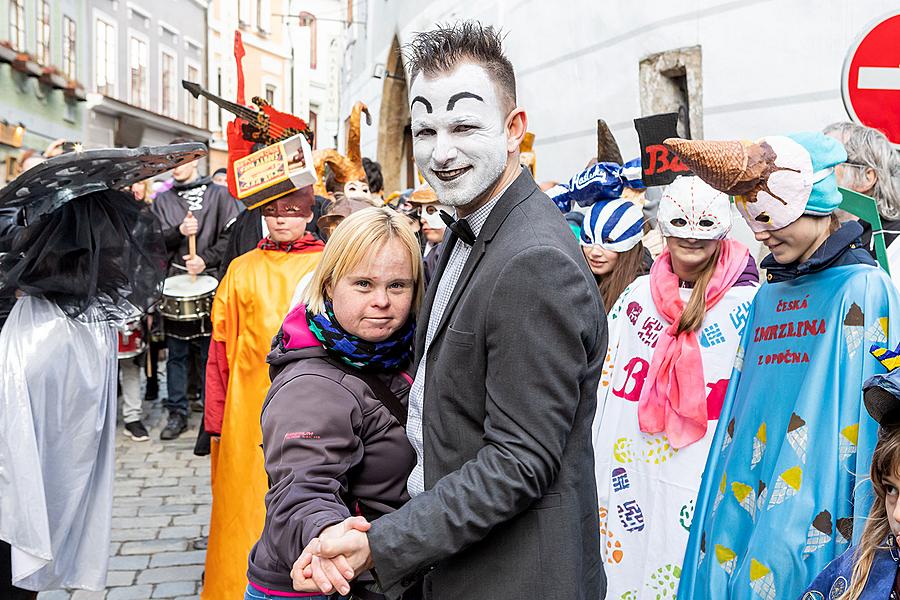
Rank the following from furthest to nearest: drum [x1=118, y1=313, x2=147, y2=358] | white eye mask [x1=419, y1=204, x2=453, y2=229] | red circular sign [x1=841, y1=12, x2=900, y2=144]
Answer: drum [x1=118, y1=313, x2=147, y2=358], white eye mask [x1=419, y1=204, x2=453, y2=229], red circular sign [x1=841, y1=12, x2=900, y2=144]

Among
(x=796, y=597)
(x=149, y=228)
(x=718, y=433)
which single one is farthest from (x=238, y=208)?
(x=796, y=597)

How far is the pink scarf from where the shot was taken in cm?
347

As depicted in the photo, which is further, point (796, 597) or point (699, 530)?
point (699, 530)

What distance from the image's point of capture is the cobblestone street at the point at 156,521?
5.08m

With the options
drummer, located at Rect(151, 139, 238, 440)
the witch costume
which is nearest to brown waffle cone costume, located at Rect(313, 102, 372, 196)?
drummer, located at Rect(151, 139, 238, 440)

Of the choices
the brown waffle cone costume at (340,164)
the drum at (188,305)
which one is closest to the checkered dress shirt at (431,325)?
the brown waffle cone costume at (340,164)

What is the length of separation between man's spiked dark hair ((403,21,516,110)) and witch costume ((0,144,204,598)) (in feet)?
6.77

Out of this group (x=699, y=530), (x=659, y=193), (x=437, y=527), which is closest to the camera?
(x=437, y=527)

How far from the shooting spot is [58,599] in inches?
194

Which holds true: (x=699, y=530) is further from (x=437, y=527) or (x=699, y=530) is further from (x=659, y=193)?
(x=659, y=193)

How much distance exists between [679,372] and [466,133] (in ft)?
5.48

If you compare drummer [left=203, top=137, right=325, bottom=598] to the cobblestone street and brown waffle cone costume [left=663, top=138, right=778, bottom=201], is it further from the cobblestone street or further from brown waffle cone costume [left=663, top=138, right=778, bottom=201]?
brown waffle cone costume [left=663, top=138, right=778, bottom=201]

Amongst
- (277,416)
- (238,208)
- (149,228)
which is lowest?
(277,416)

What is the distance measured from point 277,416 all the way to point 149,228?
2.59m
